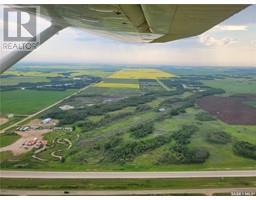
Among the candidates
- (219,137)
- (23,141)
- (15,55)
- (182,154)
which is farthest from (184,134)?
(15,55)

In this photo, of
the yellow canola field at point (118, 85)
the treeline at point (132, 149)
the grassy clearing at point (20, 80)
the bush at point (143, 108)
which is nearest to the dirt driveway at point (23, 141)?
the grassy clearing at point (20, 80)

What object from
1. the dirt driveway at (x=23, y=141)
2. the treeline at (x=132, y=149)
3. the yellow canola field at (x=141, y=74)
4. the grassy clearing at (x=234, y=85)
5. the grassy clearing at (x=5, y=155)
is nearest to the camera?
the grassy clearing at (x=5, y=155)

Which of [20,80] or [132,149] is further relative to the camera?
[20,80]

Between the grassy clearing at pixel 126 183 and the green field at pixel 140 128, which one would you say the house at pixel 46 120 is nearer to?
the green field at pixel 140 128

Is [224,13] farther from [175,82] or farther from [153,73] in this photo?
[153,73]

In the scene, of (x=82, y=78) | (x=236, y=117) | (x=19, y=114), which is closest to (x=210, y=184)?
(x=236, y=117)

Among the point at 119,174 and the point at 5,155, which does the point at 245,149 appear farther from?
the point at 5,155

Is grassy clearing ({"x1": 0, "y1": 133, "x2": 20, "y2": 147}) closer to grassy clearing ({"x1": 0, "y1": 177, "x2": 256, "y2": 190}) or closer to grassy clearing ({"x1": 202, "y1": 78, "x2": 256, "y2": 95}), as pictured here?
grassy clearing ({"x1": 0, "y1": 177, "x2": 256, "y2": 190})
